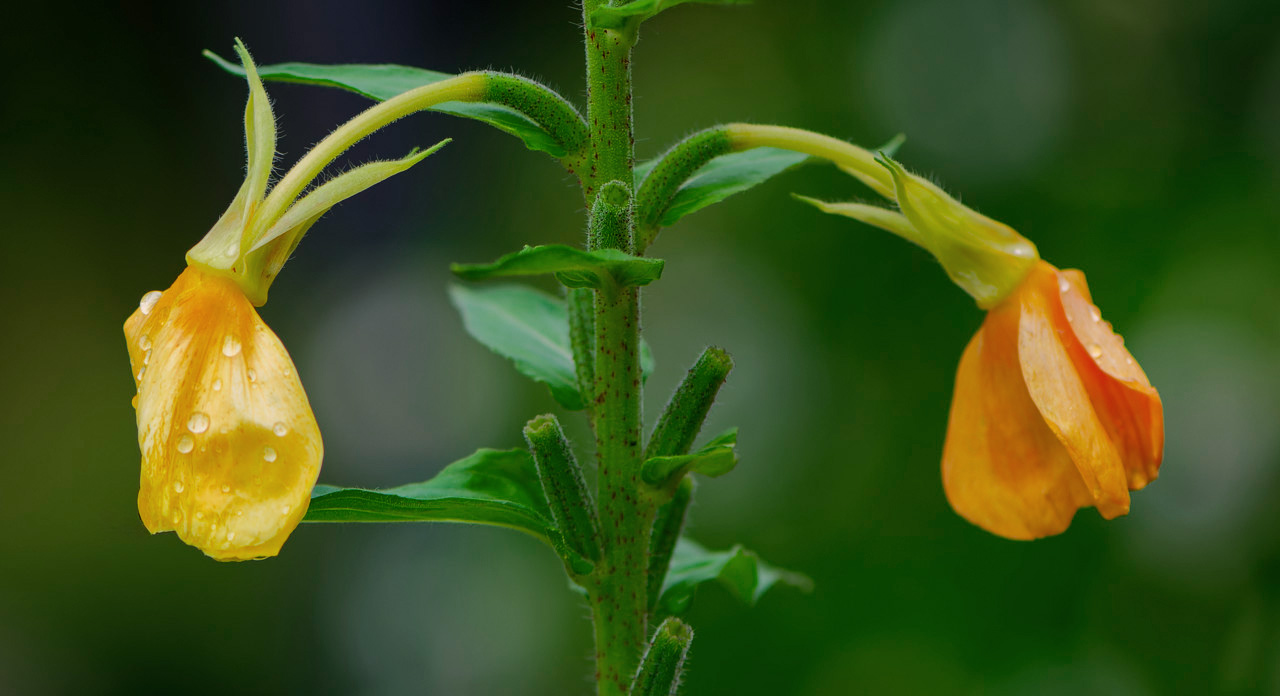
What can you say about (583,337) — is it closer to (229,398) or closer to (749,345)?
(229,398)

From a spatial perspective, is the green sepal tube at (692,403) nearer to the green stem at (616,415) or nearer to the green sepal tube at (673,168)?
the green stem at (616,415)

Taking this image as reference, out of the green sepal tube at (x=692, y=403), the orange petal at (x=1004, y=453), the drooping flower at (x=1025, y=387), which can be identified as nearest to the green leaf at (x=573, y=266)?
the green sepal tube at (x=692, y=403)

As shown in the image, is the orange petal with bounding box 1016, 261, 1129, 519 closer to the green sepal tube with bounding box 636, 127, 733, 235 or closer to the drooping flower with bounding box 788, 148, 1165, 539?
the drooping flower with bounding box 788, 148, 1165, 539

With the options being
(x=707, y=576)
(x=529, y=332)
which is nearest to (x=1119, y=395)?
(x=707, y=576)

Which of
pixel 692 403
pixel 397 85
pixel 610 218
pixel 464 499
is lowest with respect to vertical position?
pixel 464 499

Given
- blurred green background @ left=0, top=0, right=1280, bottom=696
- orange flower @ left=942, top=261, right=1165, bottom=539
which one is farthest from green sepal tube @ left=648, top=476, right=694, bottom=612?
blurred green background @ left=0, top=0, right=1280, bottom=696
